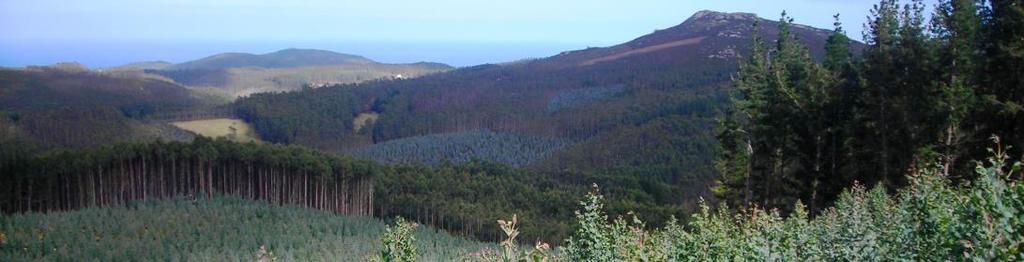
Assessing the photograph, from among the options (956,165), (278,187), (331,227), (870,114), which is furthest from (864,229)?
(278,187)

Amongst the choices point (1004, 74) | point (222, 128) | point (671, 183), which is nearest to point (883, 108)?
point (1004, 74)

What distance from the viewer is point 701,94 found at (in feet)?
484

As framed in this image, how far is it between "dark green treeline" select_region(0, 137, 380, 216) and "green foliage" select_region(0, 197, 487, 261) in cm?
1199

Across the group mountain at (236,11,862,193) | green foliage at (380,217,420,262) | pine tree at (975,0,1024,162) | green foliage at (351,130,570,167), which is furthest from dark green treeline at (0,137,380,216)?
green foliage at (380,217,420,262)

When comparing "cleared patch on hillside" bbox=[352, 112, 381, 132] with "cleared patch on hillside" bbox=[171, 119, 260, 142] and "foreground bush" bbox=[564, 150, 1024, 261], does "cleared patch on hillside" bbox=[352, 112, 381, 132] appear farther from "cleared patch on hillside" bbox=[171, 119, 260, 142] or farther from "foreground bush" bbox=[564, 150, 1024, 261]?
"foreground bush" bbox=[564, 150, 1024, 261]

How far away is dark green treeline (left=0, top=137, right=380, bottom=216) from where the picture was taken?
66.4m

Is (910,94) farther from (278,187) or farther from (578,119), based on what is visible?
(578,119)

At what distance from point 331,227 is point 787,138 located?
31324 mm

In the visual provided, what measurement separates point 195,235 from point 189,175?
3294cm

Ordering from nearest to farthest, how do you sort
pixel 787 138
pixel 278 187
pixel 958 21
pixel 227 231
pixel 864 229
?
pixel 864 229, pixel 958 21, pixel 787 138, pixel 227 231, pixel 278 187

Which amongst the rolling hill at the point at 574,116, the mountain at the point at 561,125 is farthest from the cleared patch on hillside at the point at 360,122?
the rolling hill at the point at 574,116

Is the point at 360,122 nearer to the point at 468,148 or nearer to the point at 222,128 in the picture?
the point at 222,128

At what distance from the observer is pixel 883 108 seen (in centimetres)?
3044

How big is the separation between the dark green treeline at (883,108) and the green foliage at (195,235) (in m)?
14.4
